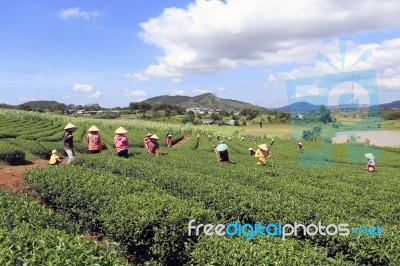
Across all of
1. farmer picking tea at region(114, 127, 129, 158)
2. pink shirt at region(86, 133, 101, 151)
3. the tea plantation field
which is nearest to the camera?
the tea plantation field

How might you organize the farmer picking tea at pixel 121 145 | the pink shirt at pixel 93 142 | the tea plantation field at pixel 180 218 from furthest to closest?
the pink shirt at pixel 93 142 < the farmer picking tea at pixel 121 145 < the tea plantation field at pixel 180 218

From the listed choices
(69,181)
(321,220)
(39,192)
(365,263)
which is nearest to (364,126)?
(321,220)

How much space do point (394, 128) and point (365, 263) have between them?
9354 cm

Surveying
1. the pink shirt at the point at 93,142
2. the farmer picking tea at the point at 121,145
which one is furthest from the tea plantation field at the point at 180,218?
the pink shirt at the point at 93,142

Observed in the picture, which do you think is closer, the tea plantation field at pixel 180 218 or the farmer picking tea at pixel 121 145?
the tea plantation field at pixel 180 218

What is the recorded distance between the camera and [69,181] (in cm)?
938

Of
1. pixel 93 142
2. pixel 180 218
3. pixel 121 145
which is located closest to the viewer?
pixel 180 218

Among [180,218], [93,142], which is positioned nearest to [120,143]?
[93,142]

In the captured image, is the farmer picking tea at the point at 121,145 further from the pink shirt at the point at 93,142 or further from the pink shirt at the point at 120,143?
the pink shirt at the point at 93,142

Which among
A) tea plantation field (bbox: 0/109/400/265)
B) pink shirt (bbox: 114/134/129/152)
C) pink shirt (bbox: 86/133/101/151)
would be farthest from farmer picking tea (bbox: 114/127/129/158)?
tea plantation field (bbox: 0/109/400/265)

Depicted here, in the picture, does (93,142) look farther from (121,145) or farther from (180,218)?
(180,218)

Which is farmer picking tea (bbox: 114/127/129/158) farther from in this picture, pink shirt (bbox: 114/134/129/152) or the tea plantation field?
the tea plantation field

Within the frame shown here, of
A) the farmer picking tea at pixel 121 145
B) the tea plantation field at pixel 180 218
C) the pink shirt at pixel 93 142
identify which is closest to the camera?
the tea plantation field at pixel 180 218

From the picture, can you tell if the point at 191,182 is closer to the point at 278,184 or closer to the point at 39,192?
the point at 278,184
